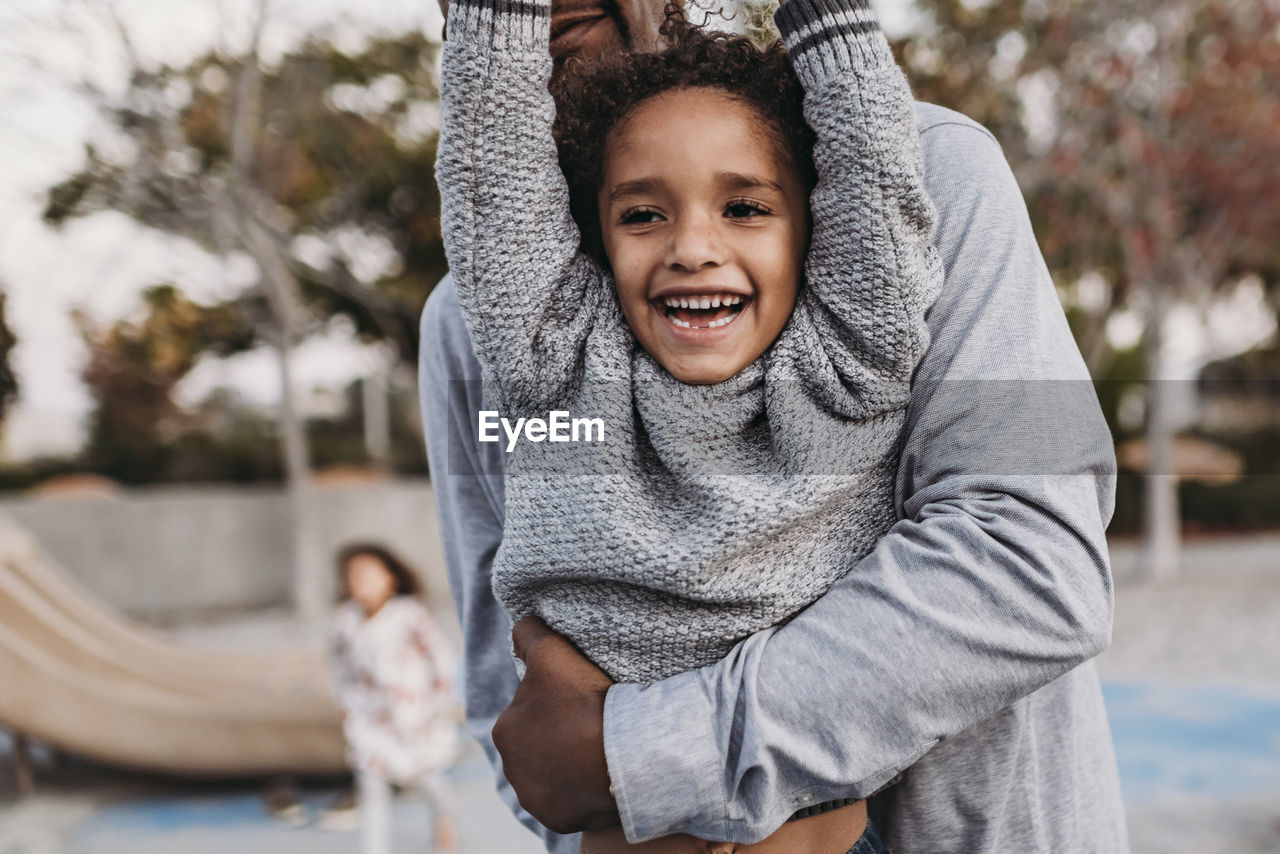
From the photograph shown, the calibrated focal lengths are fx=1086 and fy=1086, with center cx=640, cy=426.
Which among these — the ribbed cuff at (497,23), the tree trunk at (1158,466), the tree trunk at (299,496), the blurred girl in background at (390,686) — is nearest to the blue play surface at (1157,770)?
the blurred girl in background at (390,686)

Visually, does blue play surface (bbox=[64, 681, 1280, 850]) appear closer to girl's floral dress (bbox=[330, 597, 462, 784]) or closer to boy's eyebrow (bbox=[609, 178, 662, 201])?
girl's floral dress (bbox=[330, 597, 462, 784])

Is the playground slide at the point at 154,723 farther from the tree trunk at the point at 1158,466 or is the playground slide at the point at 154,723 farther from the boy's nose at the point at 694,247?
the tree trunk at the point at 1158,466

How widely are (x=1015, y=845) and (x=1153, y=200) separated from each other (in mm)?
10426

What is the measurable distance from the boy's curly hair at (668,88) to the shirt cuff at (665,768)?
533mm

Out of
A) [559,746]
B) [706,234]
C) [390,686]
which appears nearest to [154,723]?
[390,686]

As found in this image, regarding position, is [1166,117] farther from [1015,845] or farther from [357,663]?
[1015,845]

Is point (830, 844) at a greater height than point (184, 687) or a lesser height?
greater

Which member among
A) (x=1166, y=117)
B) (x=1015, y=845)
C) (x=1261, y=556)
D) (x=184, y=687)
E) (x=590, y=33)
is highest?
(x=1166, y=117)

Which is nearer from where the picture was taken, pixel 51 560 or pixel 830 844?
pixel 830 844

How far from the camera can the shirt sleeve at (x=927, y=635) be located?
98 cm

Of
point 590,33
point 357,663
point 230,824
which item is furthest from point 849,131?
point 230,824

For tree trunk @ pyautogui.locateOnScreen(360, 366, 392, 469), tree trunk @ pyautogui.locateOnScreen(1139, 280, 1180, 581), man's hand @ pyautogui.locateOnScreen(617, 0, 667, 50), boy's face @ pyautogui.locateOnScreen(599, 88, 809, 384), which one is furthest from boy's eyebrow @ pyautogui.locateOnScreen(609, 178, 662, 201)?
tree trunk @ pyautogui.locateOnScreen(360, 366, 392, 469)

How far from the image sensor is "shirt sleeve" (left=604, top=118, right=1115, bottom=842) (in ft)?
3.21

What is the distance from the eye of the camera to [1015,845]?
119 centimetres
